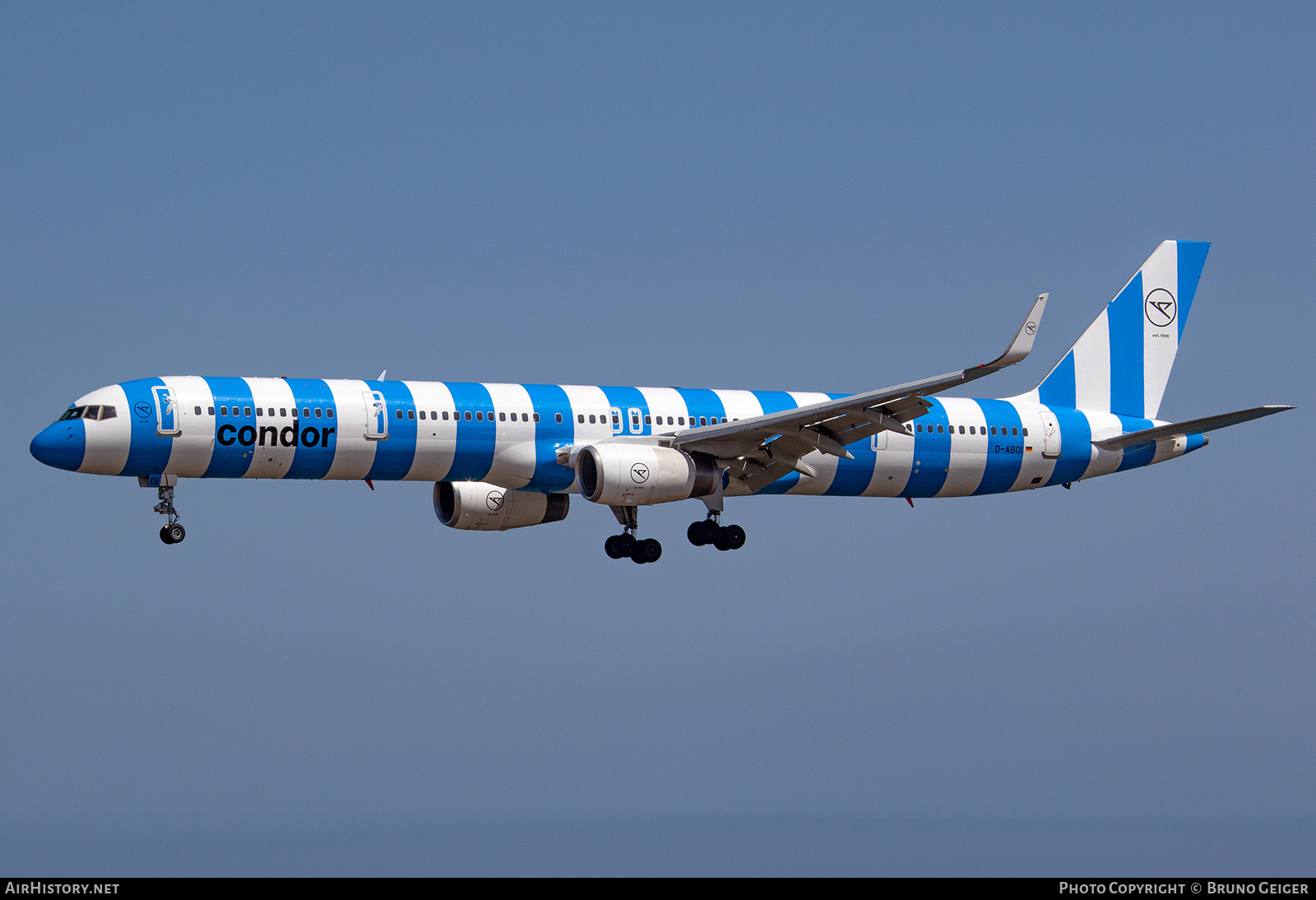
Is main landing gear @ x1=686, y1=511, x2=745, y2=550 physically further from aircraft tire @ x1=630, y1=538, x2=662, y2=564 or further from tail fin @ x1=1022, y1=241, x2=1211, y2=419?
tail fin @ x1=1022, y1=241, x2=1211, y2=419

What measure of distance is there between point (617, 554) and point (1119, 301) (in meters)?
18.1

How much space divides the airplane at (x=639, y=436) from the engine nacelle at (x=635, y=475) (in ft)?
0.14

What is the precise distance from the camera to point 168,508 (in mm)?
41031

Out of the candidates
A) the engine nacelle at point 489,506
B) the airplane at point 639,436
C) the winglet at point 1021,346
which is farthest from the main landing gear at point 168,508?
the winglet at point 1021,346

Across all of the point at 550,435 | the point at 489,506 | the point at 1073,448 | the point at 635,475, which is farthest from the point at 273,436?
the point at 1073,448

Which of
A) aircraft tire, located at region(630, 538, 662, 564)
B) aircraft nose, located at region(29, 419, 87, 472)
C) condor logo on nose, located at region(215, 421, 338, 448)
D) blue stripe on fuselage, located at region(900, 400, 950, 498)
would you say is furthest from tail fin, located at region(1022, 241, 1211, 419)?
aircraft nose, located at region(29, 419, 87, 472)

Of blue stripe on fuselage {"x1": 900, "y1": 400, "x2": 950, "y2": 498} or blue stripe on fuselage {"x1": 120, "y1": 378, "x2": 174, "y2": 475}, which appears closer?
blue stripe on fuselage {"x1": 120, "y1": 378, "x2": 174, "y2": 475}

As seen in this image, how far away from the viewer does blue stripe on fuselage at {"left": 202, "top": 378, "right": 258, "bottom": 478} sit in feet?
132

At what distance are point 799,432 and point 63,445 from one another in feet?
58.6

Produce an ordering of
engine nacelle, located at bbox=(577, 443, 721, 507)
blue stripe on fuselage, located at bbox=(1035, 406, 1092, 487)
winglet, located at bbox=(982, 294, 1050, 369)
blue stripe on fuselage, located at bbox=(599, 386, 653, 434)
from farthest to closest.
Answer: blue stripe on fuselage, located at bbox=(1035, 406, 1092, 487) → blue stripe on fuselage, located at bbox=(599, 386, 653, 434) → engine nacelle, located at bbox=(577, 443, 721, 507) → winglet, located at bbox=(982, 294, 1050, 369)

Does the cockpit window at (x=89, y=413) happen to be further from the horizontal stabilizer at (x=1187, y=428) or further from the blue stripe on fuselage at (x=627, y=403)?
the horizontal stabilizer at (x=1187, y=428)

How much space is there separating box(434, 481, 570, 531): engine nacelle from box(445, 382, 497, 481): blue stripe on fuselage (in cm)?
291

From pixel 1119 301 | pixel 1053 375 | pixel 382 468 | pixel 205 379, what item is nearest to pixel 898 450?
pixel 1053 375

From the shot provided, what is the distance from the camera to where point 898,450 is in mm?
47188
